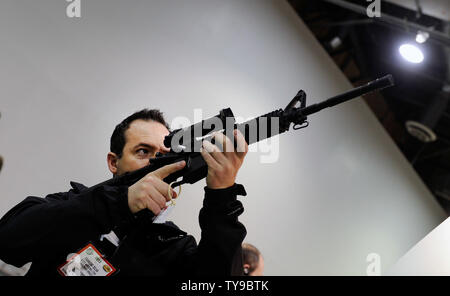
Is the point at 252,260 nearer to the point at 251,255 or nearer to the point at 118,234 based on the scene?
the point at 251,255

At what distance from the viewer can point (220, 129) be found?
1589mm

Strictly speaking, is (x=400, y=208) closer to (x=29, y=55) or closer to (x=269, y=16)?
(x=269, y=16)

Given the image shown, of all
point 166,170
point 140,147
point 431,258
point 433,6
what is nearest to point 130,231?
point 166,170

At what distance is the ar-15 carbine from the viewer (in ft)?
4.93

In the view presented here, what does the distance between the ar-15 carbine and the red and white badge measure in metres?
0.21

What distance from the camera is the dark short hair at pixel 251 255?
2734mm

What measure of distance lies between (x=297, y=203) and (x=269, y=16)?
1.40 m

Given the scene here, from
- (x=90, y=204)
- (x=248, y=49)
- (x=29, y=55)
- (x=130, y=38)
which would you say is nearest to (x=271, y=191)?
(x=248, y=49)

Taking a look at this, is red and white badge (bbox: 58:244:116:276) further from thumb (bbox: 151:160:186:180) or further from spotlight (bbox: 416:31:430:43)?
spotlight (bbox: 416:31:430:43)

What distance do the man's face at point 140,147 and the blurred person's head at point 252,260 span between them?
1.11 m

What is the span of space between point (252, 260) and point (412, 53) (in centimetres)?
207

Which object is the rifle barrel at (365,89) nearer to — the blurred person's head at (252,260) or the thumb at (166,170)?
the thumb at (166,170)

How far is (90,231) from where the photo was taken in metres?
1.40

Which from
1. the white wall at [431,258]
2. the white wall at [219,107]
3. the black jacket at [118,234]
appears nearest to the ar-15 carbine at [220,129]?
the black jacket at [118,234]
